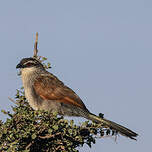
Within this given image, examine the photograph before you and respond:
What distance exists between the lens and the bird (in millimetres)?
9930

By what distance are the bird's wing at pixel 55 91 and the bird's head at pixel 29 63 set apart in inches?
15.9

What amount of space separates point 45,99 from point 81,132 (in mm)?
2599

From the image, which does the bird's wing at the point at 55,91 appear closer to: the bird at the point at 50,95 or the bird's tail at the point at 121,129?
the bird at the point at 50,95

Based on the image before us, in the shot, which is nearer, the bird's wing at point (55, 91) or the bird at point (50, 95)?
the bird at point (50, 95)

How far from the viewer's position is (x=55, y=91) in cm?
1063

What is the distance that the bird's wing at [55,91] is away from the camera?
10.2m

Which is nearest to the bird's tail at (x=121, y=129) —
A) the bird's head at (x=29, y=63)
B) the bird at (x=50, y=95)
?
the bird at (x=50, y=95)

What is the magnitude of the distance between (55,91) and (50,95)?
219 millimetres

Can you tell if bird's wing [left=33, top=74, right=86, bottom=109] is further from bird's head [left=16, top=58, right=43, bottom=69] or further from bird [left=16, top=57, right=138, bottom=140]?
bird's head [left=16, top=58, right=43, bottom=69]

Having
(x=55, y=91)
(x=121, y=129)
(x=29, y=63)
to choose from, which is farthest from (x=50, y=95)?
(x=121, y=129)

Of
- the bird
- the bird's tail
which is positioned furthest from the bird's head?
the bird's tail

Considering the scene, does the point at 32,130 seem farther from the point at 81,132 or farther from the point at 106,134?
the point at 106,134

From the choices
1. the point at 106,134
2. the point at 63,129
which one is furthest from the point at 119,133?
the point at 63,129

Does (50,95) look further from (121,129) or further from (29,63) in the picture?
(121,129)
